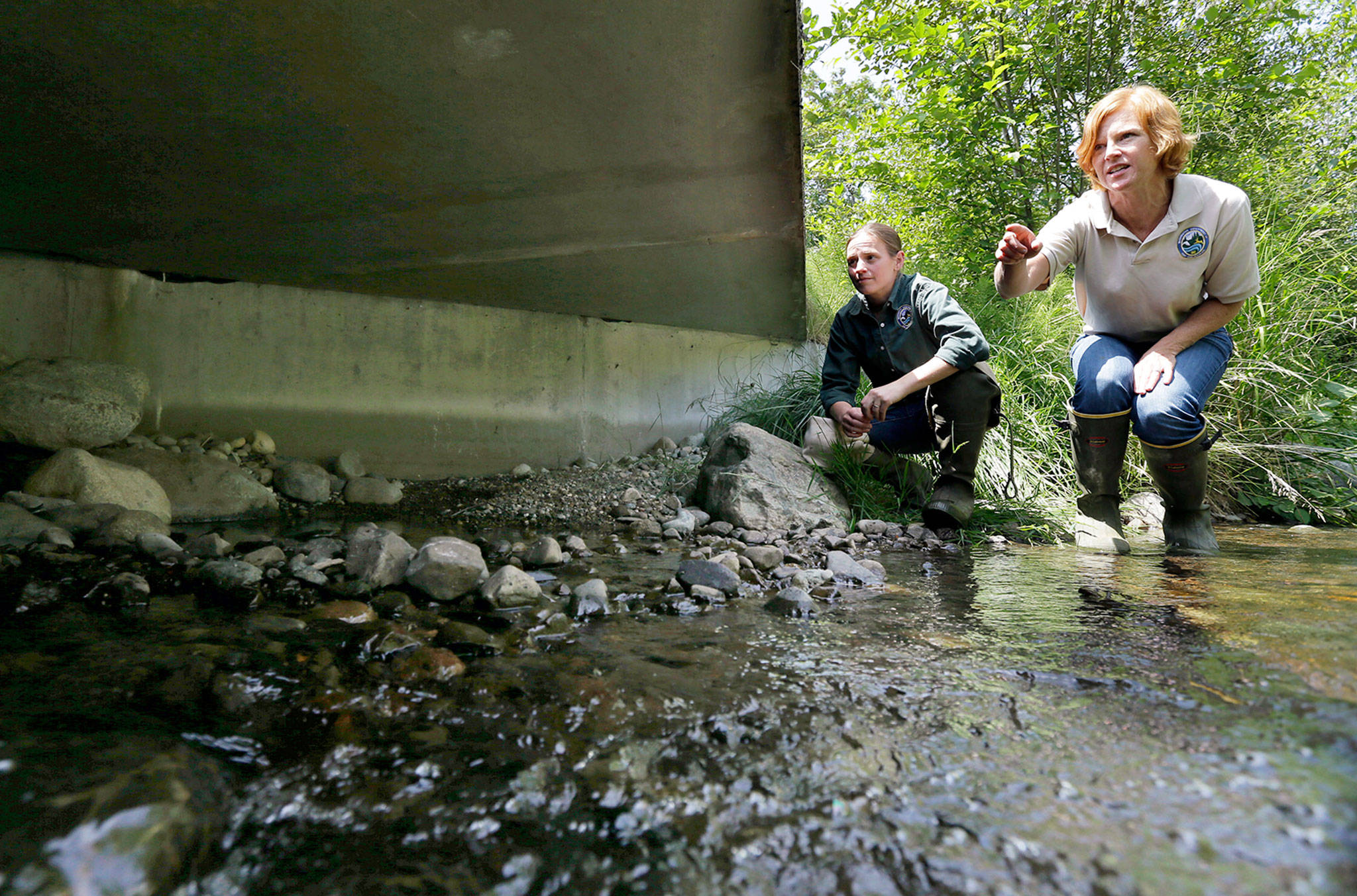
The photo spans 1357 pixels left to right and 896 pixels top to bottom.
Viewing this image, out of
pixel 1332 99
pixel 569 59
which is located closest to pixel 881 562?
pixel 569 59

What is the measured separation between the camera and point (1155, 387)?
230cm

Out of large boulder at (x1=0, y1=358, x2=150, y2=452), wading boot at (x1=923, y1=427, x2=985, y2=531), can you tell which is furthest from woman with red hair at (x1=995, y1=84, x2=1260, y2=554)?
large boulder at (x1=0, y1=358, x2=150, y2=452)

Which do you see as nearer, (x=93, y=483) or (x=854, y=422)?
(x=93, y=483)

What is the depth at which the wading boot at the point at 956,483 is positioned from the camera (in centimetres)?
294

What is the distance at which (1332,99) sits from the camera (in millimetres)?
5621

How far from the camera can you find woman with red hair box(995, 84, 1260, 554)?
2.25 m

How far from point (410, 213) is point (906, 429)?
8.23 ft

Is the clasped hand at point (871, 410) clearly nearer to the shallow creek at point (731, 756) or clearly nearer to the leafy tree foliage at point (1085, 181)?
the leafy tree foliage at point (1085, 181)

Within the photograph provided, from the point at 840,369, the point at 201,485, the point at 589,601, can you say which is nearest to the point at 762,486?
the point at 840,369

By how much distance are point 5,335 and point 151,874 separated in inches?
154

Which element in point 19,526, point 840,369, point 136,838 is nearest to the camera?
point 136,838

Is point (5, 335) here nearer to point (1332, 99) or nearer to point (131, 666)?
point (131, 666)

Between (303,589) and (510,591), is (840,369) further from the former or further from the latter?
(303,589)

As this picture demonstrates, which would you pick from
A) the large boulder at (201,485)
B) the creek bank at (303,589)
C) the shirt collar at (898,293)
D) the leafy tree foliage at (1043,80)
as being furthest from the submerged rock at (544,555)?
the leafy tree foliage at (1043,80)
